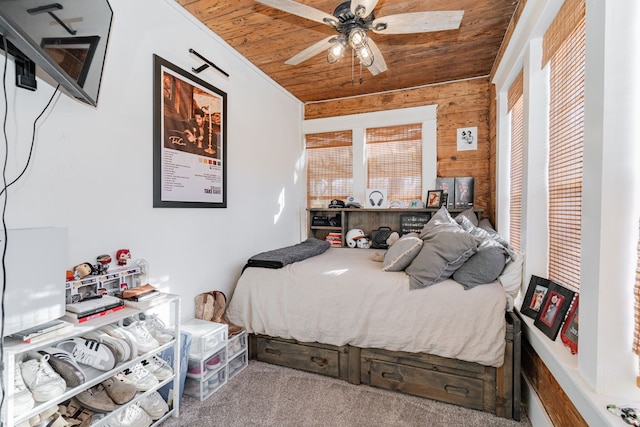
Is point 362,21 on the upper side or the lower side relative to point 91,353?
upper

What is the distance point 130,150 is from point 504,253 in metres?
2.35

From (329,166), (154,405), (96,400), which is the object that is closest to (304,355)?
(154,405)

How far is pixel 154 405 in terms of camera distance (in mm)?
1596

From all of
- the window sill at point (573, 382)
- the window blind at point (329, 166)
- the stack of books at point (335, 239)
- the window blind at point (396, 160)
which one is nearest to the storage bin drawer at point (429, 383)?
the window sill at point (573, 382)

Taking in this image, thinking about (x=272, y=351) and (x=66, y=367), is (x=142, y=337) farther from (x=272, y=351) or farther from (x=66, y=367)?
(x=272, y=351)

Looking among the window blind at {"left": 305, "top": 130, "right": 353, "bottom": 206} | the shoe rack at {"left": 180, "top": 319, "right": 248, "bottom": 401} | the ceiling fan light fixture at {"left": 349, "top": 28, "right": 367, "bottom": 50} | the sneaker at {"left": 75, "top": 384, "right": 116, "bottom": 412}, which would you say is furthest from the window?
the sneaker at {"left": 75, "top": 384, "right": 116, "bottom": 412}

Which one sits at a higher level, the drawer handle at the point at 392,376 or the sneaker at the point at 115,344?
the sneaker at the point at 115,344

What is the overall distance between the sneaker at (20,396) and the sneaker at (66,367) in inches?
4.1

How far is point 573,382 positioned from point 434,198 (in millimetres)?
2322

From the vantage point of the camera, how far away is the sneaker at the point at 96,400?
132 centimetres

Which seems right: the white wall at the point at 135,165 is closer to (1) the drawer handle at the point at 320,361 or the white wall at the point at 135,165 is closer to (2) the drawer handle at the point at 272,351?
(2) the drawer handle at the point at 272,351

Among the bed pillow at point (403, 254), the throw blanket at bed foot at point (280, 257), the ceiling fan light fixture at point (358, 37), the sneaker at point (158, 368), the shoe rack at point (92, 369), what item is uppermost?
the ceiling fan light fixture at point (358, 37)

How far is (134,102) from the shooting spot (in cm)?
180

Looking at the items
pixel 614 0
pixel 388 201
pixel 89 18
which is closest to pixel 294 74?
pixel 388 201
